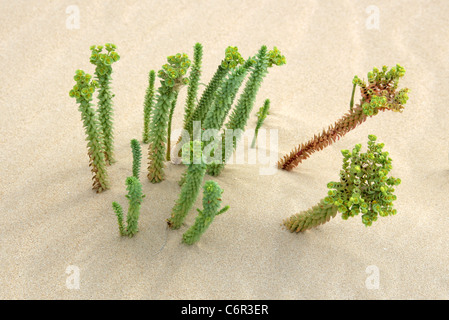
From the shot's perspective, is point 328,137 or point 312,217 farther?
point 328,137

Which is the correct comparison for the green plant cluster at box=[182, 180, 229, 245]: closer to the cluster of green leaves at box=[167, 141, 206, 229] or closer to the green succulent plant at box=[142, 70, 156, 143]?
the cluster of green leaves at box=[167, 141, 206, 229]

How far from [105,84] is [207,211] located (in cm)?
98

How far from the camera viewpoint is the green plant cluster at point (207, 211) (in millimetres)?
2096

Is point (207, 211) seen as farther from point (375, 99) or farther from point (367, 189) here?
point (375, 99)

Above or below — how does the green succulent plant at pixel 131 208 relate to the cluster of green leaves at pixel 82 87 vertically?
below

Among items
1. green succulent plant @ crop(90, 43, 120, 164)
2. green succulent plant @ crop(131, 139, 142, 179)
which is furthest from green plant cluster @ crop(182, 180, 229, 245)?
green succulent plant @ crop(90, 43, 120, 164)

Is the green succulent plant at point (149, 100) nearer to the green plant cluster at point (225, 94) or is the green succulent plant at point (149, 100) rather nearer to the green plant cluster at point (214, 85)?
the green plant cluster at point (214, 85)

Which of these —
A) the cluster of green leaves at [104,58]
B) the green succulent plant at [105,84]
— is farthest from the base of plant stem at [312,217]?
the cluster of green leaves at [104,58]

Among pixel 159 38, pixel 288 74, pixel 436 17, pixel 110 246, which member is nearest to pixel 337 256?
pixel 110 246

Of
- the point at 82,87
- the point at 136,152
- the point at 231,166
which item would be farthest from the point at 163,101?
the point at 231,166

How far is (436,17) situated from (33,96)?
4473mm

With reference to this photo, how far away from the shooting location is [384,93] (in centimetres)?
257

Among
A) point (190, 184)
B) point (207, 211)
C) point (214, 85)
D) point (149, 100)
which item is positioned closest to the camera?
point (207, 211)

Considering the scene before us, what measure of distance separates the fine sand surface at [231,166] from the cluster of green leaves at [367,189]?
501 millimetres
